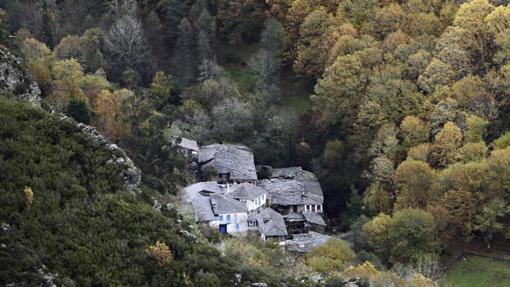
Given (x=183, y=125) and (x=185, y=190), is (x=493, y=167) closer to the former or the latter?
(x=185, y=190)

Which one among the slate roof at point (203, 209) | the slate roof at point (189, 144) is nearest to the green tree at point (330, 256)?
the slate roof at point (203, 209)

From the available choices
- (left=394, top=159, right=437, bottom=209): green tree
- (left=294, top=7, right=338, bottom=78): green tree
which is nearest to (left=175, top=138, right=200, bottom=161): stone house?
(left=294, top=7, right=338, bottom=78): green tree

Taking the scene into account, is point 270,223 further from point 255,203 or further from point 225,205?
→ point 225,205

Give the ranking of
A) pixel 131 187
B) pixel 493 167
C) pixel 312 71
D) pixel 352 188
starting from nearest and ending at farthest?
pixel 131 187, pixel 493 167, pixel 352 188, pixel 312 71

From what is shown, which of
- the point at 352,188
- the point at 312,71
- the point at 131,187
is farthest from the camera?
the point at 312,71

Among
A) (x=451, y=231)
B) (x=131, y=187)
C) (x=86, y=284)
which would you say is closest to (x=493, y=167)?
(x=451, y=231)

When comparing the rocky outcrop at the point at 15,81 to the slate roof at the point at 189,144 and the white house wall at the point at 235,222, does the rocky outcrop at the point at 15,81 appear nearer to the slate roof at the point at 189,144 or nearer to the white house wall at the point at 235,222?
the white house wall at the point at 235,222
